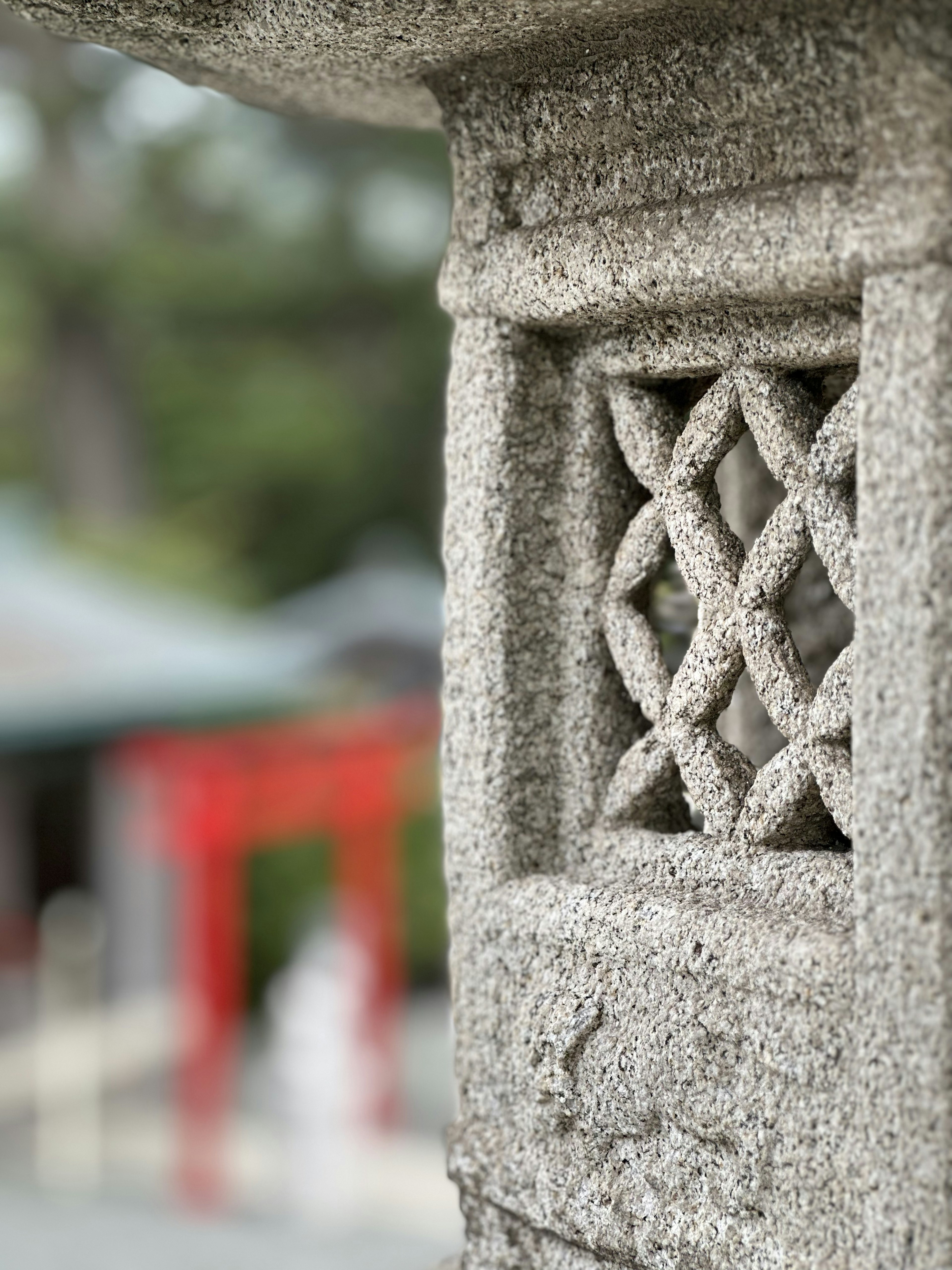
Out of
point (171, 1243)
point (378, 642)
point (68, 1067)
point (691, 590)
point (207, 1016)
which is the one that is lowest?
point (171, 1243)

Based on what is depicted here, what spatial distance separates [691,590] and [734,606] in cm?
4

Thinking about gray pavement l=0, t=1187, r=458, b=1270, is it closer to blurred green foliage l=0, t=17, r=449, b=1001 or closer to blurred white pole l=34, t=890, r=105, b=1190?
blurred white pole l=34, t=890, r=105, b=1190

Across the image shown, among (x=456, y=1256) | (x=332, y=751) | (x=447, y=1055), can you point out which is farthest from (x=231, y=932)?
(x=456, y=1256)

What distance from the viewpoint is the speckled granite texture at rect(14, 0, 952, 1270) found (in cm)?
74

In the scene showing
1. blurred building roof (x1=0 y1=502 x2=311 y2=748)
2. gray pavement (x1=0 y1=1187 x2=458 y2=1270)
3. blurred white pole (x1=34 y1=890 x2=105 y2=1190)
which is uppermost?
blurred building roof (x1=0 y1=502 x2=311 y2=748)

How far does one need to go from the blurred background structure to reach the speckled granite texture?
3.93m

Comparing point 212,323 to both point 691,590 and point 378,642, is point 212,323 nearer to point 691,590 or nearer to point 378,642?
point 378,642

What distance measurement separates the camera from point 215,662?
20.9 ft

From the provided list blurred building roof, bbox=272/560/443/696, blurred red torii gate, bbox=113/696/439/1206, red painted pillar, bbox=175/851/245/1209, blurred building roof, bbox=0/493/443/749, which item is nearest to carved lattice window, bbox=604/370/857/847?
blurred building roof, bbox=0/493/443/749

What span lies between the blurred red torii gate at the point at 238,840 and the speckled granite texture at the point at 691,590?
16.0ft

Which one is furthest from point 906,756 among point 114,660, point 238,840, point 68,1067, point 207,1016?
point 68,1067

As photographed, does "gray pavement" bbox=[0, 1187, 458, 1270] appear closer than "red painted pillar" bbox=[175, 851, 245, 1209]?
Yes

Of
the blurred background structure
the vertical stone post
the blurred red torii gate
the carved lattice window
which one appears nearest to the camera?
the vertical stone post

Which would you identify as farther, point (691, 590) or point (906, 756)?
point (691, 590)
